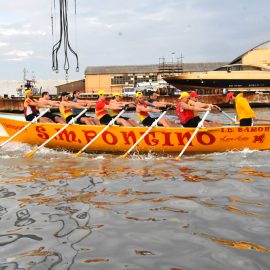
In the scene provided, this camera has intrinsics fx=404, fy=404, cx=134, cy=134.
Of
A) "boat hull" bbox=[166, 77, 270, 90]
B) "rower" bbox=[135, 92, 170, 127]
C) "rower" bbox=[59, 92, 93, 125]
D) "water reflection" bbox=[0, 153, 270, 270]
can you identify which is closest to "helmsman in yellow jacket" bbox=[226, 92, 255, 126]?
"rower" bbox=[135, 92, 170, 127]

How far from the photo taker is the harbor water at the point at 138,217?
4.23m

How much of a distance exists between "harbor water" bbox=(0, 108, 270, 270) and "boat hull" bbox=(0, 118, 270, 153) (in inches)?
56.5

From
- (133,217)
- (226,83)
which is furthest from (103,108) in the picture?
(226,83)

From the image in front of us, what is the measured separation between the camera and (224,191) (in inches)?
275

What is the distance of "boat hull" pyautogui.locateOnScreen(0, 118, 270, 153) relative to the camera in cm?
1125

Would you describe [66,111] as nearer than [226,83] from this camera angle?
Yes

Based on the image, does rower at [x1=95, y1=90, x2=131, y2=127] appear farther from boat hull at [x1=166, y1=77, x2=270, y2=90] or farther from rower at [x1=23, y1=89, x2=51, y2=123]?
boat hull at [x1=166, y1=77, x2=270, y2=90]

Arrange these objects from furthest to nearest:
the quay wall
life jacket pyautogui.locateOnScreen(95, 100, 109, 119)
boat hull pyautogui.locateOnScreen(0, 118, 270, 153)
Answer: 1. the quay wall
2. life jacket pyautogui.locateOnScreen(95, 100, 109, 119)
3. boat hull pyautogui.locateOnScreen(0, 118, 270, 153)

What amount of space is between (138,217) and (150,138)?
6.40 m

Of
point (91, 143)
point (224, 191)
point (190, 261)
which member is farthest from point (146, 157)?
point (190, 261)

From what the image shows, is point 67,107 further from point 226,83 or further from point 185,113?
point 226,83

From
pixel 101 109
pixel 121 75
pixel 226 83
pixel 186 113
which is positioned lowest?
pixel 186 113

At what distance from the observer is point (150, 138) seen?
39.1ft

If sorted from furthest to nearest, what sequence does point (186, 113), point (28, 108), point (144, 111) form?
point (28, 108)
point (144, 111)
point (186, 113)
